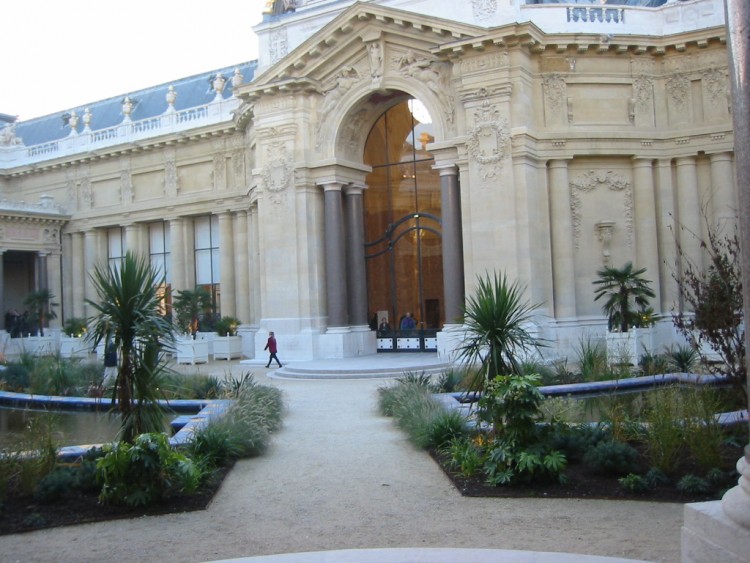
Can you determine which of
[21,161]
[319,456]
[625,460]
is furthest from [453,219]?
[21,161]

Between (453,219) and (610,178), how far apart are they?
18.0ft

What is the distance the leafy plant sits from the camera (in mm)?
30844

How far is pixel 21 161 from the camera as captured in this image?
42250 millimetres

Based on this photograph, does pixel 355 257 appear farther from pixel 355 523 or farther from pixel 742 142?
pixel 742 142

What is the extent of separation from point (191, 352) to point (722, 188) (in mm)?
19422

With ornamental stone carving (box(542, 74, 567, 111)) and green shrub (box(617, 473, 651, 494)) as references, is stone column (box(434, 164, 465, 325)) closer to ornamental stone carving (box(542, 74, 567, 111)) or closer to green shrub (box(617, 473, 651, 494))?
ornamental stone carving (box(542, 74, 567, 111))

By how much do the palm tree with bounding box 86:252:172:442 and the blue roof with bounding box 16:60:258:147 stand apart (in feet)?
97.2

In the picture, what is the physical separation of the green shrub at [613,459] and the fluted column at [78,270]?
119 feet

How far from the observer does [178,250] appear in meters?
36.5

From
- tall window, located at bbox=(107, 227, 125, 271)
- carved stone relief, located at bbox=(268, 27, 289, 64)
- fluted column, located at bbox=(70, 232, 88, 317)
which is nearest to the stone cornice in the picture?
carved stone relief, located at bbox=(268, 27, 289, 64)

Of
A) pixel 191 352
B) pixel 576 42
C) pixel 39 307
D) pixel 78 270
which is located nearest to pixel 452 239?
pixel 576 42

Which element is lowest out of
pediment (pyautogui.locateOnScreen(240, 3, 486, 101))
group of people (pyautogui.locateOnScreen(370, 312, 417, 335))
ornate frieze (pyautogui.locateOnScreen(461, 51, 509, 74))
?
group of people (pyautogui.locateOnScreen(370, 312, 417, 335))

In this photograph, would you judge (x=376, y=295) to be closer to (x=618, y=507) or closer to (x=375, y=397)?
(x=375, y=397)

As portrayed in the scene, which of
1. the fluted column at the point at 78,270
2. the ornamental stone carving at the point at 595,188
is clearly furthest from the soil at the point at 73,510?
the fluted column at the point at 78,270
